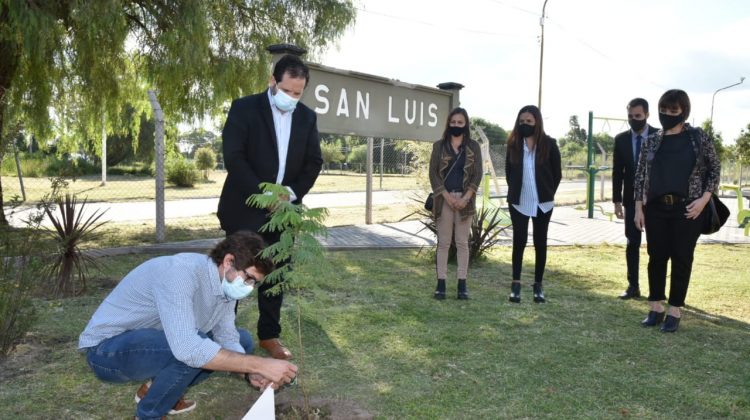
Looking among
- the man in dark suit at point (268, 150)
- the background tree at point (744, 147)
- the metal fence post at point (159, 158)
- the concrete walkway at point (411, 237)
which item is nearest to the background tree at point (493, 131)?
the background tree at point (744, 147)

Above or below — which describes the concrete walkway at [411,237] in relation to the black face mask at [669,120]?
below

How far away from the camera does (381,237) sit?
35.0 feet

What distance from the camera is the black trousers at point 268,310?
13.6ft

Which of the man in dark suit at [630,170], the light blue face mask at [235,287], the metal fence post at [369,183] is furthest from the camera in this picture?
the metal fence post at [369,183]

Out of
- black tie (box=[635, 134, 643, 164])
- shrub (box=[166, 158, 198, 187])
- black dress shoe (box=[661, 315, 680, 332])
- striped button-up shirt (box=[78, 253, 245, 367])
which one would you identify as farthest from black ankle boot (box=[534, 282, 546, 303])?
shrub (box=[166, 158, 198, 187])

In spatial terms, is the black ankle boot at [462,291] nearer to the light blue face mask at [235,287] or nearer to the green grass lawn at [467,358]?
the green grass lawn at [467,358]

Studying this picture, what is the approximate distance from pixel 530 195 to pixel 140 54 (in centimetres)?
760

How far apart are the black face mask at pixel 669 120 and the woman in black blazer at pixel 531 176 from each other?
1050 mm

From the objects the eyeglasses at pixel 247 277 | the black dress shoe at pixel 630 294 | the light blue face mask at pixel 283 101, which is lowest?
the black dress shoe at pixel 630 294

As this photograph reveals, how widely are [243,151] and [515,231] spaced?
9.26ft

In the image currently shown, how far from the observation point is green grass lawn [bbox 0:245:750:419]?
3.44 m

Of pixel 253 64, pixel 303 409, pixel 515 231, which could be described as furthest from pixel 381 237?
pixel 303 409

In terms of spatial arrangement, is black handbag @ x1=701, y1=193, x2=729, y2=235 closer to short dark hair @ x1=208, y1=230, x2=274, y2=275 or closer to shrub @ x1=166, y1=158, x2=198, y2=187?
short dark hair @ x1=208, y1=230, x2=274, y2=275

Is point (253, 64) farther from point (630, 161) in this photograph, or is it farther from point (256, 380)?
point (256, 380)
